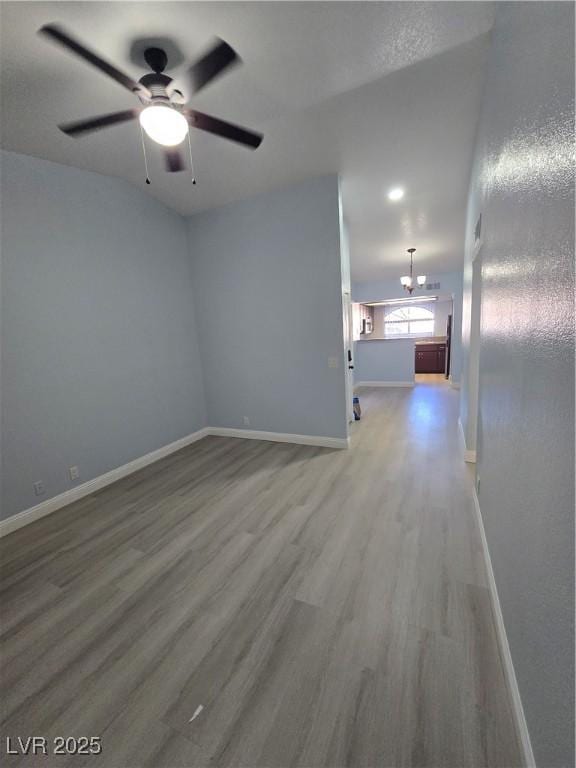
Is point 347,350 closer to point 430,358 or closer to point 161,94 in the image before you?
point 161,94

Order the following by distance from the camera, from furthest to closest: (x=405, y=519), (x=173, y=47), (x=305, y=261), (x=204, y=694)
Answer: (x=305, y=261) → (x=405, y=519) → (x=173, y=47) → (x=204, y=694)

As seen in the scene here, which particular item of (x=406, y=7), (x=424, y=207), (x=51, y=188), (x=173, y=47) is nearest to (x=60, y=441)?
(x=51, y=188)

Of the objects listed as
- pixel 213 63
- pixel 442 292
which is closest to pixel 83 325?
pixel 213 63

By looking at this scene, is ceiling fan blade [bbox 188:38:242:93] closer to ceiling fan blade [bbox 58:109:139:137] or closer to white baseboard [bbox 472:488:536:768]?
ceiling fan blade [bbox 58:109:139:137]

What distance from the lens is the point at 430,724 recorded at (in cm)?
110

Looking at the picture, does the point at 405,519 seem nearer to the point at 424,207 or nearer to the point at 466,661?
the point at 466,661

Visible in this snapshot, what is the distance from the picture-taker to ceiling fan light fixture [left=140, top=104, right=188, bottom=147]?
1.60 m

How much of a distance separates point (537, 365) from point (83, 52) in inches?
91.7

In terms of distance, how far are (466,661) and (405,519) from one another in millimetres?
1013

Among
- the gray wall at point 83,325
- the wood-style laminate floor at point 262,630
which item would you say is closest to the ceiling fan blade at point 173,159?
the gray wall at point 83,325

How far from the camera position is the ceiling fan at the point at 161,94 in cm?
140

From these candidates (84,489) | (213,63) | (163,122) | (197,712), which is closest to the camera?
(197,712)

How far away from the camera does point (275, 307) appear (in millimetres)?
3807

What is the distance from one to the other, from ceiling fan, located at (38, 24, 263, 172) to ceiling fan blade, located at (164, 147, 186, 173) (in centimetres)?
29
